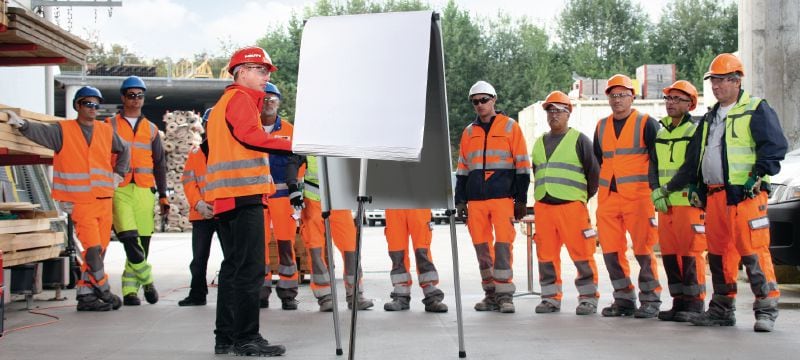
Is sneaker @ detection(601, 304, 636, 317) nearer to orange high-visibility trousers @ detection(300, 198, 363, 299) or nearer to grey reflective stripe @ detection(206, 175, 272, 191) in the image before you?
orange high-visibility trousers @ detection(300, 198, 363, 299)

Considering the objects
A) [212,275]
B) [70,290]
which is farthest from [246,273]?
[212,275]

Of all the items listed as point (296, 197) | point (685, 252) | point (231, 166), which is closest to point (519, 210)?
point (685, 252)

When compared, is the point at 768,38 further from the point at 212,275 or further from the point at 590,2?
the point at 590,2

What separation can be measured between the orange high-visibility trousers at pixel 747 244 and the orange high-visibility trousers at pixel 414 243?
268 centimetres

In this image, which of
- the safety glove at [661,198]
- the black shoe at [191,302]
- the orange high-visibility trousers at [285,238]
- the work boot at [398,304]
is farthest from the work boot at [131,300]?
the safety glove at [661,198]

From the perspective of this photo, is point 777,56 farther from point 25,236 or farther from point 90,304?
point 25,236

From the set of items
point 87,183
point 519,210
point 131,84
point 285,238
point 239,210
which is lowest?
point 285,238

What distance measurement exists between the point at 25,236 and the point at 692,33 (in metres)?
64.3

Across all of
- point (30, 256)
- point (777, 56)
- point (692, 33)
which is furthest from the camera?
point (692, 33)

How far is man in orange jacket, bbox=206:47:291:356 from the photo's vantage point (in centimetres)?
672

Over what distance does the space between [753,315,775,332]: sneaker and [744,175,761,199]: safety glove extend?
96 cm

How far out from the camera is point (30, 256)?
10008 millimetres

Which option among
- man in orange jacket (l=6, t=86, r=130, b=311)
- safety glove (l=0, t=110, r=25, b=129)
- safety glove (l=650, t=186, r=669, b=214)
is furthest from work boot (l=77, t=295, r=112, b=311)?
safety glove (l=650, t=186, r=669, b=214)

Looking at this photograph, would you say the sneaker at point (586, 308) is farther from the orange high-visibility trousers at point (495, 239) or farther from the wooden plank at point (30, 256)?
the wooden plank at point (30, 256)
